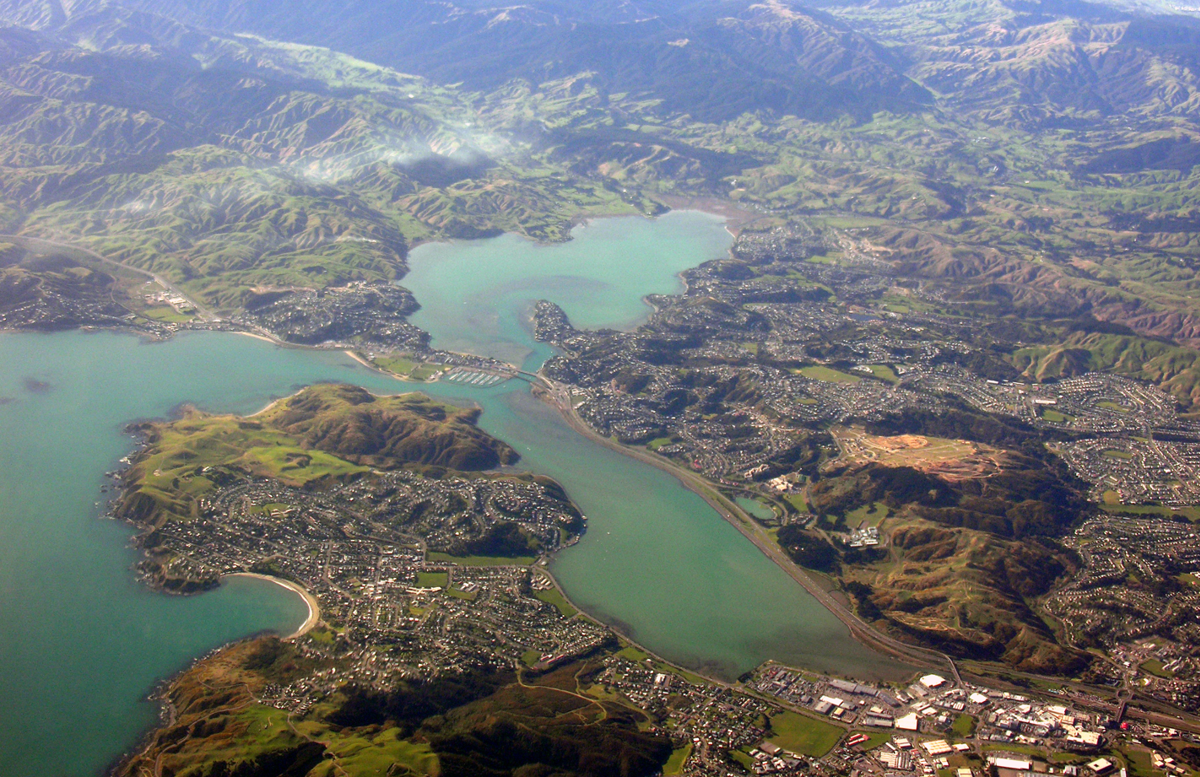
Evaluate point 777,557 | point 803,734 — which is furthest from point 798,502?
point 803,734

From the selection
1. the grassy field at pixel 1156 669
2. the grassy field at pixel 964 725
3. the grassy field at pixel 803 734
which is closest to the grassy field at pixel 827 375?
the grassy field at pixel 1156 669

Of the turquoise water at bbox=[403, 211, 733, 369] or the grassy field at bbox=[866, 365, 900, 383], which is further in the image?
the turquoise water at bbox=[403, 211, 733, 369]

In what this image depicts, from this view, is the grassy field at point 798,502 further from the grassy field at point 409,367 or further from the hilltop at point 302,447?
the grassy field at point 409,367

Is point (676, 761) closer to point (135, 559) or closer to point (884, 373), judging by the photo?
point (135, 559)

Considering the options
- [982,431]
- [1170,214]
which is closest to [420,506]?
[982,431]

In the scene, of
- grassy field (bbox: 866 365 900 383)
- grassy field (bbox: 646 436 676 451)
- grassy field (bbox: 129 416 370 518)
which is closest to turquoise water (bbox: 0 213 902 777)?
grassy field (bbox: 646 436 676 451)

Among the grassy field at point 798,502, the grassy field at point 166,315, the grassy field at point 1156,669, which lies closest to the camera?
the grassy field at point 1156,669

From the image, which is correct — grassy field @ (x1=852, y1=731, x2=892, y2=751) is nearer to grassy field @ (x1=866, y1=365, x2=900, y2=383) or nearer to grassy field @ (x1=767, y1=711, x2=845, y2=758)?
grassy field @ (x1=767, y1=711, x2=845, y2=758)
